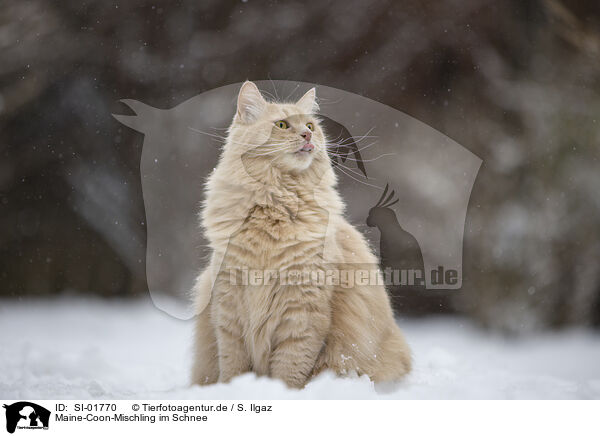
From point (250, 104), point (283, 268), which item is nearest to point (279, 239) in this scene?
point (283, 268)

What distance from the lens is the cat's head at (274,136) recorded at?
1.53 metres

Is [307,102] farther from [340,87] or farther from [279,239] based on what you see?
[340,87]

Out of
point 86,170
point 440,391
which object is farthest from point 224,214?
point 86,170

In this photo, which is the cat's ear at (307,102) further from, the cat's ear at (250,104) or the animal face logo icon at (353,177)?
the animal face logo icon at (353,177)

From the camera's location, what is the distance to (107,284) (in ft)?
7.34

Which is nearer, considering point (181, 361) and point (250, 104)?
point (250, 104)

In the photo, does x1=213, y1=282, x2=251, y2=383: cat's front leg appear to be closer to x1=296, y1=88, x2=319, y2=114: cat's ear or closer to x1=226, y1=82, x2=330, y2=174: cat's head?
x1=226, y1=82, x2=330, y2=174: cat's head

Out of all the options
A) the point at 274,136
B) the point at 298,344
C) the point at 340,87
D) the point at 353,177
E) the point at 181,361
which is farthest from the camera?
the point at 340,87

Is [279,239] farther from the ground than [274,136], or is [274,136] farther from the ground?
[274,136]

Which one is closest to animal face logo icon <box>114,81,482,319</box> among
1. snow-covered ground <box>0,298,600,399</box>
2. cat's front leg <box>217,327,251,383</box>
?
snow-covered ground <box>0,298,600,399</box>

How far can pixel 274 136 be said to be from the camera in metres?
1.54

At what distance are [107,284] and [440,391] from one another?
1417 mm

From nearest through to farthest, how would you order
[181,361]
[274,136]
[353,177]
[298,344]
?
[298,344]
[274,136]
[181,361]
[353,177]
